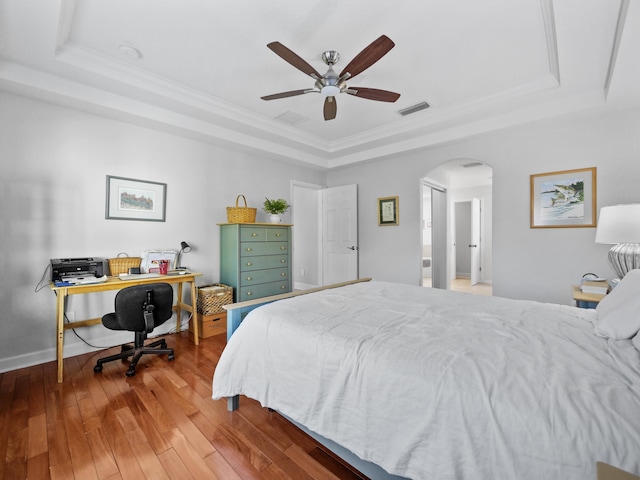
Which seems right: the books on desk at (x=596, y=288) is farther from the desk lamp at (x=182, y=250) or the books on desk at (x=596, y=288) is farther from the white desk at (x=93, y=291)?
the desk lamp at (x=182, y=250)

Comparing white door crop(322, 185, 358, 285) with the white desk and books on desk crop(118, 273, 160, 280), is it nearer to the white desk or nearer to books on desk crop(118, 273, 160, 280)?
the white desk

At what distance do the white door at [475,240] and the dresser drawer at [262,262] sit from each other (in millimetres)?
4769

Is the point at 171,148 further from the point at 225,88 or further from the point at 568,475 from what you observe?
the point at 568,475

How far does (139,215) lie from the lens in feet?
10.8

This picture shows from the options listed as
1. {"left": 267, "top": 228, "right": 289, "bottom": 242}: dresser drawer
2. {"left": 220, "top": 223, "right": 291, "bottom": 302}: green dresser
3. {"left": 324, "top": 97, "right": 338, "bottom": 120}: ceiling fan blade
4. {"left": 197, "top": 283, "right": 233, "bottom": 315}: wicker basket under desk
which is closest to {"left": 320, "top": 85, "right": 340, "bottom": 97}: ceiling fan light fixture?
{"left": 324, "top": 97, "right": 338, "bottom": 120}: ceiling fan blade

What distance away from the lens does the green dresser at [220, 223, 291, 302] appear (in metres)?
3.72

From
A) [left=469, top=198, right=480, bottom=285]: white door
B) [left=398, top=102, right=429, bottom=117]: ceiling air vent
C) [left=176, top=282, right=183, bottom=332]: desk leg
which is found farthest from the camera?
[left=469, top=198, right=480, bottom=285]: white door

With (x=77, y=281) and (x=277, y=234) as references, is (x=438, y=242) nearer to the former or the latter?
(x=277, y=234)

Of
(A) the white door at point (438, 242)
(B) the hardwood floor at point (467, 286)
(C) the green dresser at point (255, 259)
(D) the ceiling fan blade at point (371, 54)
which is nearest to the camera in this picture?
(D) the ceiling fan blade at point (371, 54)

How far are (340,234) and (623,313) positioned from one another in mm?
4082

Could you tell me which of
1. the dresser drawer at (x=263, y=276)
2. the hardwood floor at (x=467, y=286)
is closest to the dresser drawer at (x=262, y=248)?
the dresser drawer at (x=263, y=276)

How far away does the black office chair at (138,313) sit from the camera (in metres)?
2.46

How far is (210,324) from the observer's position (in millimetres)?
3412

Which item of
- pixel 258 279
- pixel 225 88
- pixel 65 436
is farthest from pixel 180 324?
pixel 225 88
